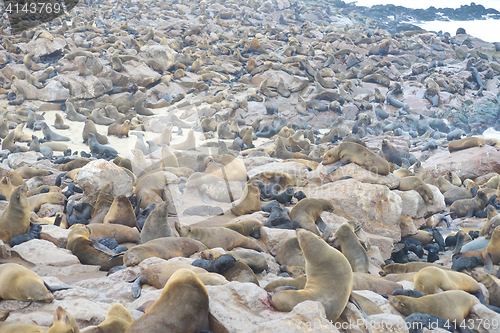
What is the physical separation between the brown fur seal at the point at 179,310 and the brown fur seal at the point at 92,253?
2067 millimetres

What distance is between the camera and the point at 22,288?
9.52ft

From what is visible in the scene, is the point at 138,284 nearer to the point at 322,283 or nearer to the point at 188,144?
the point at 322,283

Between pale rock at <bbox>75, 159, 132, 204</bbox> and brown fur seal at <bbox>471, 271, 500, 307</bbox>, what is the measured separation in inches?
230

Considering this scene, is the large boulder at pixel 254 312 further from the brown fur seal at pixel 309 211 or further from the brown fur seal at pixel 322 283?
the brown fur seal at pixel 309 211

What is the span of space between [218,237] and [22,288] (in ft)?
8.29

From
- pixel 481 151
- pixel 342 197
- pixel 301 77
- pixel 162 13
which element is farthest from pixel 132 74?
pixel 162 13

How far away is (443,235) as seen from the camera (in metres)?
7.57

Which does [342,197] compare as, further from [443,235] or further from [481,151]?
[481,151]

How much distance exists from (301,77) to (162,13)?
64.0ft

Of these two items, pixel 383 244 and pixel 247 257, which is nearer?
pixel 247 257

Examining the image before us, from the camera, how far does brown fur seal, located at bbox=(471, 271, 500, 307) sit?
449cm

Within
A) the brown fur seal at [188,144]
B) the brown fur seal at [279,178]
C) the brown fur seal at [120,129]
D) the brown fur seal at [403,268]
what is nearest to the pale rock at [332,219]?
the brown fur seal at [403,268]

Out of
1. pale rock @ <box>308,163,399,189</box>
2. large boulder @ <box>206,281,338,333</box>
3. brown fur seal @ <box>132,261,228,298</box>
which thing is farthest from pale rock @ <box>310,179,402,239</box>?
large boulder @ <box>206,281,338,333</box>

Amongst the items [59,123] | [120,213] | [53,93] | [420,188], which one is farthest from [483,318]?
[53,93]
